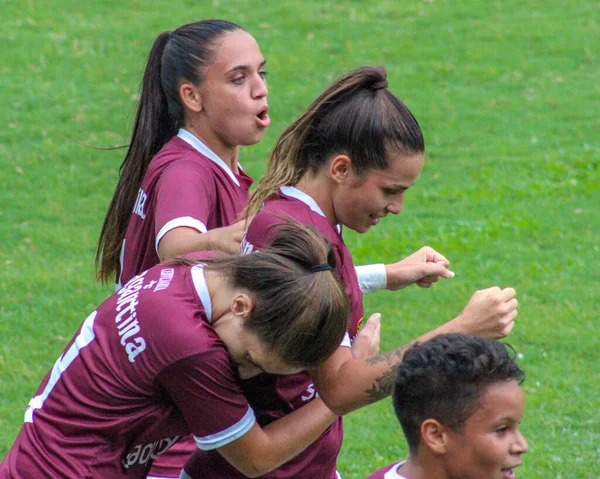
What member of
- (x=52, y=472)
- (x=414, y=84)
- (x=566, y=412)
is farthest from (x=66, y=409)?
(x=414, y=84)

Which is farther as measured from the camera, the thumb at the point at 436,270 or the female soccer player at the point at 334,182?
the thumb at the point at 436,270

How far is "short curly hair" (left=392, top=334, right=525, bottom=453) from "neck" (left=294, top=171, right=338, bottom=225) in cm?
60

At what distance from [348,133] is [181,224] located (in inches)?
26.2

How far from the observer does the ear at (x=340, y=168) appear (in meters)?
3.24

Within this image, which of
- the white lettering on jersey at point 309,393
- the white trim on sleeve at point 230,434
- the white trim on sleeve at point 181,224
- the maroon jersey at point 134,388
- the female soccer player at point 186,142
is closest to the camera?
the maroon jersey at point 134,388

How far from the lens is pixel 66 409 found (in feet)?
9.76

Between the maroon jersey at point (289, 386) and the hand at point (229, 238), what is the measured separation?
14 cm

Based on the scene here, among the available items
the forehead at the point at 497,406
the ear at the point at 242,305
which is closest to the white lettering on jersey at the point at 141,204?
the ear at the point at 242,305

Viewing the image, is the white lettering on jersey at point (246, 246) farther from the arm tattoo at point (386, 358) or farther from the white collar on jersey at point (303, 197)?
the arm tattoo at point (386, 358)

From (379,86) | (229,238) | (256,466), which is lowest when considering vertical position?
(256,466)

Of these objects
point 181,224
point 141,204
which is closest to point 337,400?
point 181,224

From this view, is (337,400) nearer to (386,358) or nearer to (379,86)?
(386,358)

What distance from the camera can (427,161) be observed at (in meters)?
9.51

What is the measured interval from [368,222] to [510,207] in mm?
5361
